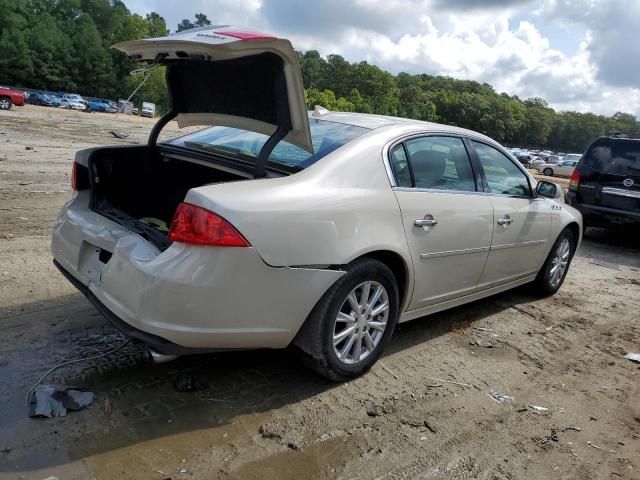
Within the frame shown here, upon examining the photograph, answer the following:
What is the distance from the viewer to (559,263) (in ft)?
18.3

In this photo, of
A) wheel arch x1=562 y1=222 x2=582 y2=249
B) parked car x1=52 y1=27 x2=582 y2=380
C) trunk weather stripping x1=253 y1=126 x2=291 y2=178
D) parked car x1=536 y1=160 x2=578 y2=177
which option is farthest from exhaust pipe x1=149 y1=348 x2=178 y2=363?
parked car x1=536 y1=160 x2=578 y2=177

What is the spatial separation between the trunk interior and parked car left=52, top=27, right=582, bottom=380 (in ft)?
0.05

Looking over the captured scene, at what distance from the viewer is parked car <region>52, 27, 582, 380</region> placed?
107 inches

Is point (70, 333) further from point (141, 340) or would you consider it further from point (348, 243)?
point (348, 243)

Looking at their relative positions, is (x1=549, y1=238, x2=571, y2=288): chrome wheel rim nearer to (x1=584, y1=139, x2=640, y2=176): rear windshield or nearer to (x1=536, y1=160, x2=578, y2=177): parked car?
(x1=584, y1=139, x2=640, y2=176): rear windshield

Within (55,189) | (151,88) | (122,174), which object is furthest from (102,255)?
(151,88)

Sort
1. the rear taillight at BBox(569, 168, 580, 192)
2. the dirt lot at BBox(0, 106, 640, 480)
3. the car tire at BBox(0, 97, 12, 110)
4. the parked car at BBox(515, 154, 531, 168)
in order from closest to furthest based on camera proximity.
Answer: the dirt lot at BBox(0, 106, 640, 480), the rear taillight at BBox(569, 168, 580, 192), the parked car at BBox(515, 154, 531, 168), the car tire at BBox(0, 97, 12, 110)

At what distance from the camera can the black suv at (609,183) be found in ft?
26.4

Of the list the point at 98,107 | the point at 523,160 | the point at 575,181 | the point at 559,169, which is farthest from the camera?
the point at 98,107

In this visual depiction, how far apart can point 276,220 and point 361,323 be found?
38.1 inches

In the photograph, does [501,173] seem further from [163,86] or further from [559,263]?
[163,86]

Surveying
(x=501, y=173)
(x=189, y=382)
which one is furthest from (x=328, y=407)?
(x=501, y=173)

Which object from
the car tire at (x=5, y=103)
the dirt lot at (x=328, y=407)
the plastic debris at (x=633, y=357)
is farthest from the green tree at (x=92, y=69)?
the plastic debris at (x=633, y=357)

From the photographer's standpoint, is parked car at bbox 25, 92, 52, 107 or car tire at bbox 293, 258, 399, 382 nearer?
car tire at bbox 293, 258, 399, 382
